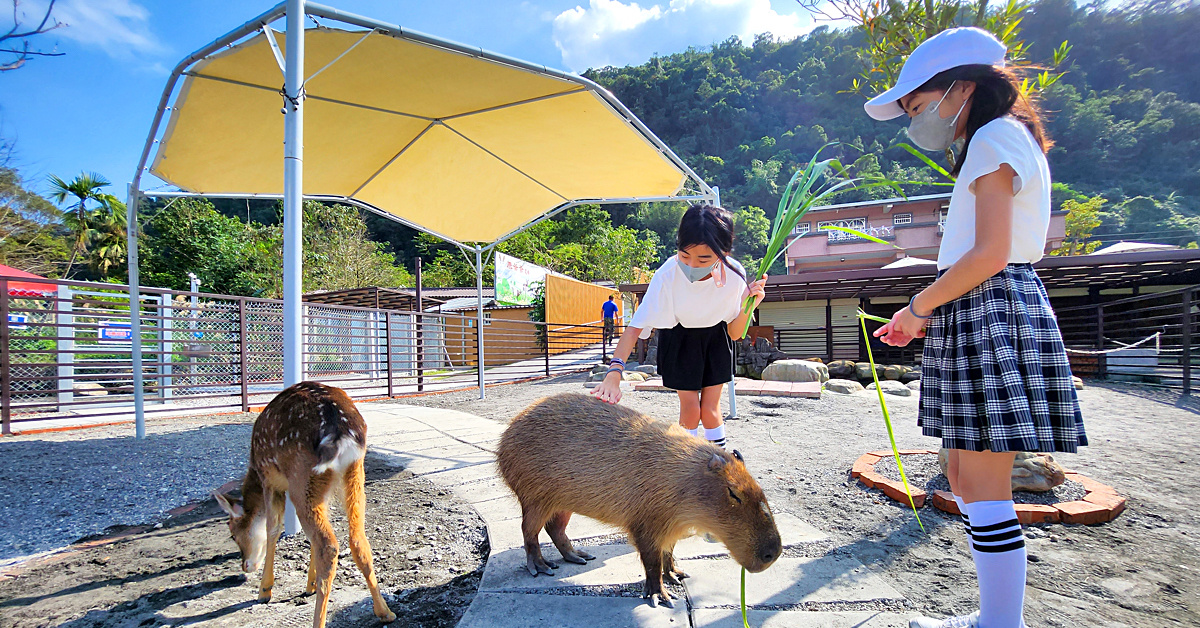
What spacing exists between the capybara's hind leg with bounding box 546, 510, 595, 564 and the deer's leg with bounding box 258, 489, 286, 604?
1.14 m

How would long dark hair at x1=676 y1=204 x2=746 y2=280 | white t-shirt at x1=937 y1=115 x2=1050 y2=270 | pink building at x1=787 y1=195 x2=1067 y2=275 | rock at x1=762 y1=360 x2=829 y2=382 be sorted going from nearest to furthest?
white t-shirt at x1=937 y1=115 x2=1050 y2=270 < long dark hair at x1=676 y1=204 x2=746 y2=280 < rock at x1=762 y1=360 x2=829 y2=382 < pink building at x1=787 y1=195 x2=1067 y2=275

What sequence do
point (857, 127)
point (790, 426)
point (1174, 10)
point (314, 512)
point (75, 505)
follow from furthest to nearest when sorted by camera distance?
1. point (1174, 10)
2. point (857, 127)
3. point (790, 426)
4. point (75, 505)
5. point (314, 512)

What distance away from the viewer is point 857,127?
48.3 meters

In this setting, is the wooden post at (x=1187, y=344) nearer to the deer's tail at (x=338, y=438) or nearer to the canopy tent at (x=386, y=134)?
the canopy tent at (x=386, y=134)

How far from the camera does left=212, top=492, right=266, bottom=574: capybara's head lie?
2213 mm

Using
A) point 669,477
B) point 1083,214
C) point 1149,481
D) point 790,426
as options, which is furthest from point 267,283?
point 1083,214

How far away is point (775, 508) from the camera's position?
9.62ft

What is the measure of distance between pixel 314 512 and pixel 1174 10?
8396cm

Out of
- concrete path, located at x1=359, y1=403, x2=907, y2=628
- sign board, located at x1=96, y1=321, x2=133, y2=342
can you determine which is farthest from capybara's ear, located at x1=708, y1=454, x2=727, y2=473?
sign board, located at x1=96, y1=321, x2=133, y2=342

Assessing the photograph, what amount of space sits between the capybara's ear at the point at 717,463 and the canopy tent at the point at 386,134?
2.12m

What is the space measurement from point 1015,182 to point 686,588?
174cm

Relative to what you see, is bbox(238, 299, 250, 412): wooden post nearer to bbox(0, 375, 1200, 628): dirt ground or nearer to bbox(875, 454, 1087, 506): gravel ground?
bbox(0, 375, 1200, 628): dirt ground

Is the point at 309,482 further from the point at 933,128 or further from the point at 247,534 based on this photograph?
the point at 933,128

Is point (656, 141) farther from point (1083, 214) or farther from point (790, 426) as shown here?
point (1083, 214)
